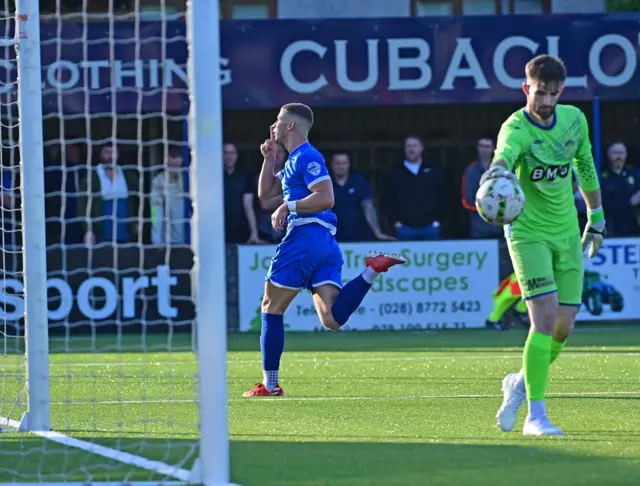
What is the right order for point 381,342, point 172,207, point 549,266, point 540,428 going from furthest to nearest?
point 172,207
point 381,342
point 549,266
point 540,428

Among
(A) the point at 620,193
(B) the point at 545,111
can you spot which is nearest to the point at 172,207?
(A) the point at 620,193

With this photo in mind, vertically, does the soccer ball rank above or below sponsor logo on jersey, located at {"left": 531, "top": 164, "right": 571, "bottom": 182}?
below

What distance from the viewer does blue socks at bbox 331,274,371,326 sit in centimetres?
986

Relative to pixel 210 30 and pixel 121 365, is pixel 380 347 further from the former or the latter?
pixel 210 30

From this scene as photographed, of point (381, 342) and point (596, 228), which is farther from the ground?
point (596, 228)

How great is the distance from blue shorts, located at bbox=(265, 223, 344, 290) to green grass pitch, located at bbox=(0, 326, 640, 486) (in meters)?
0.80

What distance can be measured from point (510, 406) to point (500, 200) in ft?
3.83

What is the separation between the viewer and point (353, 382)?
1088 cm

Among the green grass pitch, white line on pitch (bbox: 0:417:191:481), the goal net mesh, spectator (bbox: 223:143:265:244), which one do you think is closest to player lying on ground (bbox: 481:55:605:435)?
the green grass pitch

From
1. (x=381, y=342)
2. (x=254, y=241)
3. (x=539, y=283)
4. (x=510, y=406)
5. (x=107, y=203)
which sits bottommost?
(x=381, y=342)

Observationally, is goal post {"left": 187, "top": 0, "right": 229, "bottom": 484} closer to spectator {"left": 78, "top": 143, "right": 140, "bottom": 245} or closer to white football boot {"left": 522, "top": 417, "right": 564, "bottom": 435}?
white football boot {"left": 522, "top": 417, "right": 564, "bottom": 435}

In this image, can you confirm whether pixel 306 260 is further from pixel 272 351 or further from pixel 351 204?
pixel 351 204

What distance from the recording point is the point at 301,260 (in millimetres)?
9875

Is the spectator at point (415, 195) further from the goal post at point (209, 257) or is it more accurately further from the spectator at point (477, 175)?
the goal post at point (209, 257)
